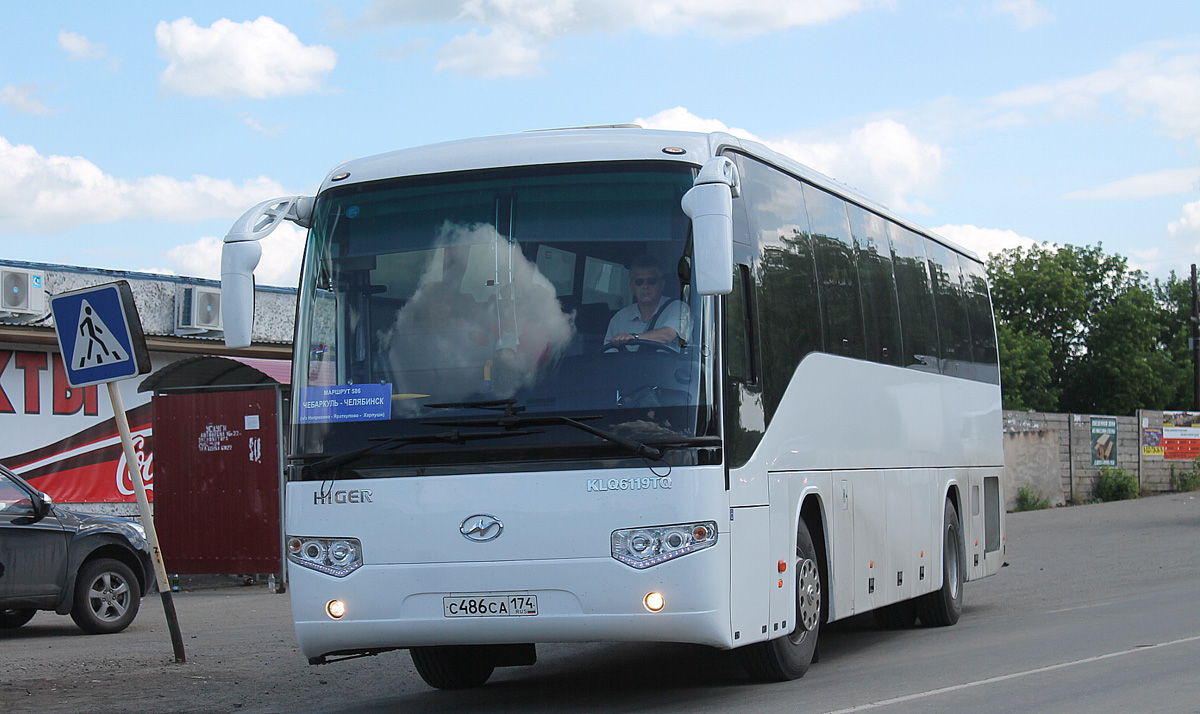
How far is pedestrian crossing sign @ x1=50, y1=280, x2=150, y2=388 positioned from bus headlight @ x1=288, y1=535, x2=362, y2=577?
368 centimetres

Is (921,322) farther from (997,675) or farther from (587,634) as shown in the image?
(587,634)

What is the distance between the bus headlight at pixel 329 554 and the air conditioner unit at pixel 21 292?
13328 mm

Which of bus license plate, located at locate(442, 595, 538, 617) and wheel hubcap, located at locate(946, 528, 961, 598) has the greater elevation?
bus license plate, located at locate(442, 595, 538, 617)

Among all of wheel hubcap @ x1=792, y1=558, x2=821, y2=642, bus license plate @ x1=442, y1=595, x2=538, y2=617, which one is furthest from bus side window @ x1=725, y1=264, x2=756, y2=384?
bus license plate @ x1=442, y1=595, x2=538, y2=617

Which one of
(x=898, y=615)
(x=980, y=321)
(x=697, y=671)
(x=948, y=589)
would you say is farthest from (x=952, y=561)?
(x=697, y=671)

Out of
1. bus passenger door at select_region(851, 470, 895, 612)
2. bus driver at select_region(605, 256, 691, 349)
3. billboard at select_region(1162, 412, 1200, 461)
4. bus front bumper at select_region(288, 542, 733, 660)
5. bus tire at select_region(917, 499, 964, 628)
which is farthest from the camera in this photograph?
billboard at select_region(1162, 412, 1200, 461)

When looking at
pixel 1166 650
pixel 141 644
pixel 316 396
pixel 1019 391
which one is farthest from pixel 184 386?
pixel 1019 391

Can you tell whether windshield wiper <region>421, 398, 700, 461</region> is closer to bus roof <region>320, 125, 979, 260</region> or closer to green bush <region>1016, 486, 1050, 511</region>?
bus roof <region>320, 125, 979, 260</region>

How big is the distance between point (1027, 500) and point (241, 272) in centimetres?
3107

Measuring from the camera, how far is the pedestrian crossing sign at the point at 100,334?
1121 centimetres

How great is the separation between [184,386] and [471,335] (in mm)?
13150

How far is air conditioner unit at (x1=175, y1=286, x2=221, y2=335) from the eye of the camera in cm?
2228

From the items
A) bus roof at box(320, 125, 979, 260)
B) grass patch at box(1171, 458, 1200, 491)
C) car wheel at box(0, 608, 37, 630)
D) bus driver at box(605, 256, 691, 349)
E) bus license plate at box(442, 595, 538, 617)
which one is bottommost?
car wheel at box(0, 608, 37, 630)

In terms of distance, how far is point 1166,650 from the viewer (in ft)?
Result: 33.0
